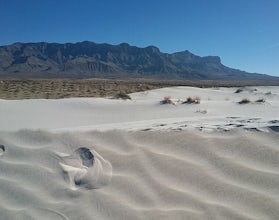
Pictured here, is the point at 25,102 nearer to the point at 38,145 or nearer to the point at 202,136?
the point at 38,145

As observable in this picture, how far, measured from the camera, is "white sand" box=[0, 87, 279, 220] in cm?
247

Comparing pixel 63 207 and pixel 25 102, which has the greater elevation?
pixel 25 102

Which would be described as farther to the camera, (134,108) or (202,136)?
(134,108)

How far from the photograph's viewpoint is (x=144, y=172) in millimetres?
2932

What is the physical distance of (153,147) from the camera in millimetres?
3373

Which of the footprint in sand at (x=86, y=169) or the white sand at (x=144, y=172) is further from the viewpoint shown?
the footprint in sand at (x=86, y=169)

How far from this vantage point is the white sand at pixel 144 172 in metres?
2.47

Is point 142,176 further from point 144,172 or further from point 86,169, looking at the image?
point 86,169

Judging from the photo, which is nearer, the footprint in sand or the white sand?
the white sand

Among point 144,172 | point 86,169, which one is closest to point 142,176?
point 144,172

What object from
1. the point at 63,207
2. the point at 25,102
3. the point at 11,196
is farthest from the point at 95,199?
the point at 25,102

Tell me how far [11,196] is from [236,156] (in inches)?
69.0

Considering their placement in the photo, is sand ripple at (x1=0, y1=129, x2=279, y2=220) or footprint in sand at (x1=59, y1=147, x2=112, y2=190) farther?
footprint in sand at (x1=59, y1=147, x2=112, y2=190)

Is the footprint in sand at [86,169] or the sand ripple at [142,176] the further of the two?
the footprint in sand at [86,169]
